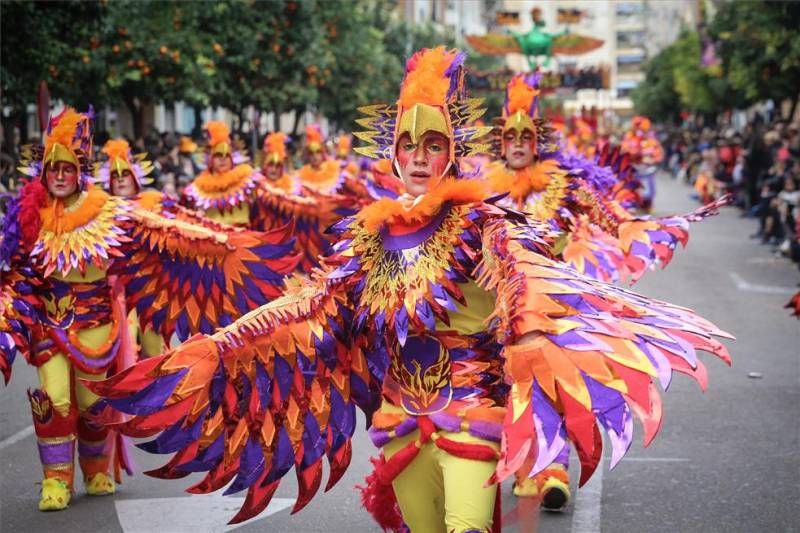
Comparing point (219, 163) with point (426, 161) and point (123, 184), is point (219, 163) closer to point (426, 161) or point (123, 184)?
point (123, 184)

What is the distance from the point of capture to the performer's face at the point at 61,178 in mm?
6996

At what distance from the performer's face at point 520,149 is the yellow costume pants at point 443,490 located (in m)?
3.44

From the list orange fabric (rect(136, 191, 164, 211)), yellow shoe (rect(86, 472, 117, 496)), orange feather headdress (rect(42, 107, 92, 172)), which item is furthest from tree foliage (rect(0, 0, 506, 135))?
yellow shoe (rect(86, 472, 117, 496))

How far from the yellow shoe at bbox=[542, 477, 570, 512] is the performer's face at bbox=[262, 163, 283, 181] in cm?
815

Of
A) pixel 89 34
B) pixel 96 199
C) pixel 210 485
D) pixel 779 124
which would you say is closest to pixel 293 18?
pixel 779 124

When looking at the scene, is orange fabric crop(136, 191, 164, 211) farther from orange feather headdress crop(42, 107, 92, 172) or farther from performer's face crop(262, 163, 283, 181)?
performer's face crop(262, 163, 283, 181)

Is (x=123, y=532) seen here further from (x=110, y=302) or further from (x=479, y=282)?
(x=479, y=282)

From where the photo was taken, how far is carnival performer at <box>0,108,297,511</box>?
22.8 ft

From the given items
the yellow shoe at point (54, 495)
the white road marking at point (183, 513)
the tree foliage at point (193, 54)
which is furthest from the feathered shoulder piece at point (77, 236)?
the tree foliage at point (193, 54)

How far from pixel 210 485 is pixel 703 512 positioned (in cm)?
290

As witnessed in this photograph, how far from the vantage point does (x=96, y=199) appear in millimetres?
7090

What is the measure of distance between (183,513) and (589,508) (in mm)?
2062

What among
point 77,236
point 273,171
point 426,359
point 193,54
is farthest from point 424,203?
point 193,54

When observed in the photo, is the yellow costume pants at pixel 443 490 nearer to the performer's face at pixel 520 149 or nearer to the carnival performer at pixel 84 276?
the carnival performer at pixel 84 276
